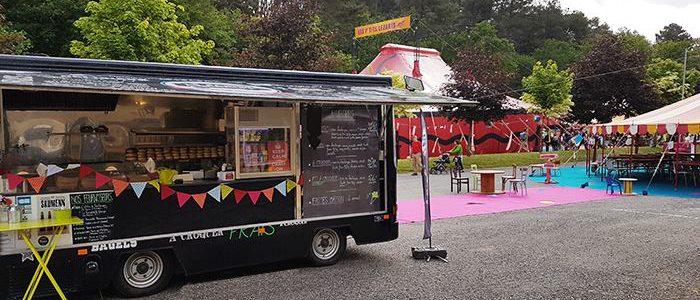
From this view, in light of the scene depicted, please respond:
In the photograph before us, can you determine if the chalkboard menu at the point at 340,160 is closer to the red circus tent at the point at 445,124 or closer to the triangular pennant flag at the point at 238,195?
the triangular pennant flag at the point at 238,195

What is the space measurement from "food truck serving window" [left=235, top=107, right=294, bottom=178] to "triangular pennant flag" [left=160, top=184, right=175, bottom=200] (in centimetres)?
84

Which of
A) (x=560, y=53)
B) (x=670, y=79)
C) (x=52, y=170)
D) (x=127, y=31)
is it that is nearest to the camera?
→ (x=52, y=170)

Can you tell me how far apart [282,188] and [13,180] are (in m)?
2.81

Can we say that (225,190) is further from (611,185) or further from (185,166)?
(611,185)

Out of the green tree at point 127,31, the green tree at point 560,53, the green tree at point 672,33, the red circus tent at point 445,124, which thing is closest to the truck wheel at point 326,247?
the green tree at point 127,31

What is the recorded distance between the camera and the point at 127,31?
18.5m

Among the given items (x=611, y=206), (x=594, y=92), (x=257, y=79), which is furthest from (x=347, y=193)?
(x=594, y=92)

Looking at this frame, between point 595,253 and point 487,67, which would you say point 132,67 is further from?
point 487,67

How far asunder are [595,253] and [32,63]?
292 inches

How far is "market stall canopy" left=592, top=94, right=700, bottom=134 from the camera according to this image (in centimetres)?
1645

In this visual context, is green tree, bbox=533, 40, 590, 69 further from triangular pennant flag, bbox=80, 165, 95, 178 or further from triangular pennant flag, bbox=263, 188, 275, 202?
triangular pennant flag, bbox=80, 165, 95, 178

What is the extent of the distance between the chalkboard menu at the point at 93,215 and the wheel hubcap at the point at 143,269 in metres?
0.42

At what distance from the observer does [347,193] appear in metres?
7.21

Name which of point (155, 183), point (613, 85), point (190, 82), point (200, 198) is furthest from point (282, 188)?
point (613, 85)
